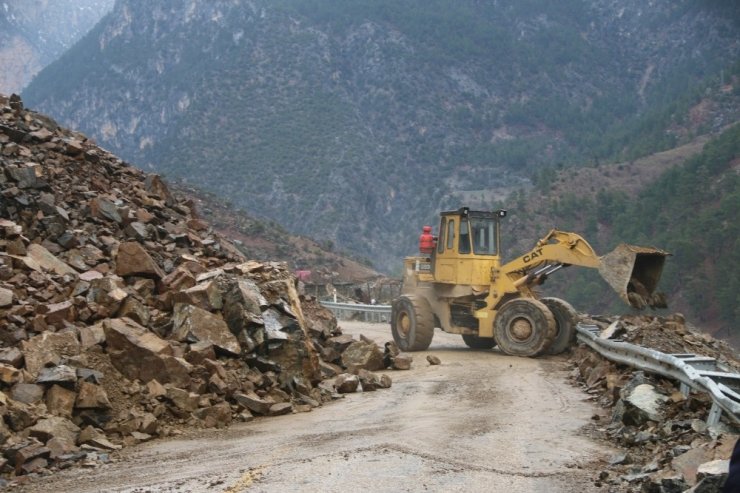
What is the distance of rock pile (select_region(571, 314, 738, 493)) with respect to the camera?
648 centimetres

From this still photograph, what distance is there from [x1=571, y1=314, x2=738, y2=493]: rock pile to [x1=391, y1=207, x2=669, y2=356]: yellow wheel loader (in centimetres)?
239

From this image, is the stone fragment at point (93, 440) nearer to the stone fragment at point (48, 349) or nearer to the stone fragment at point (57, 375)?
the stone fragment at point (57, 375)

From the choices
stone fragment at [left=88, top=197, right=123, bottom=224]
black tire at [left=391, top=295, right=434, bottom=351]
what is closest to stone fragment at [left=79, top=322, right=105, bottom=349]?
stone fragment at [left=88, top=197, right=123, bottom=224]

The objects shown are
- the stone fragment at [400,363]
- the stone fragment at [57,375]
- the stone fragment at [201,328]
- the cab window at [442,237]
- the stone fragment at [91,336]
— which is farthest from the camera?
the cab window at [442,237]

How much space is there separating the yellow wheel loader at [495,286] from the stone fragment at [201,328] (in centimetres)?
800

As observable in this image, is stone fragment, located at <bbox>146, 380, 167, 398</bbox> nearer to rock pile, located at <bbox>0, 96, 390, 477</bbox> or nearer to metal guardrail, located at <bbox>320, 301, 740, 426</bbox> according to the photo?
rock pile, located at <bbox>0, 96, 390, 477</bbox>

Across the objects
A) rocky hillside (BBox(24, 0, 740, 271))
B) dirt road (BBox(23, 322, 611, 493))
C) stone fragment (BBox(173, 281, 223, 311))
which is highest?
rocky hillside (BBox(24, 0, 740, 271))

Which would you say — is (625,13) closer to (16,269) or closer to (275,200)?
(275,200)

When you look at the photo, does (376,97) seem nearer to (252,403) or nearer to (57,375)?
(252,403)

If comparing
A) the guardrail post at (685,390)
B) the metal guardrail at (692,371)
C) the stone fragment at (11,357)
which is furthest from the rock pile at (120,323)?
the guardrail post at (685,390)

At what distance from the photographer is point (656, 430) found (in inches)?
342

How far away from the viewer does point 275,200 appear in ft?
427

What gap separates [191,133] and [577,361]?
458 ft

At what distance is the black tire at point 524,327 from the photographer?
17469 millimetres
